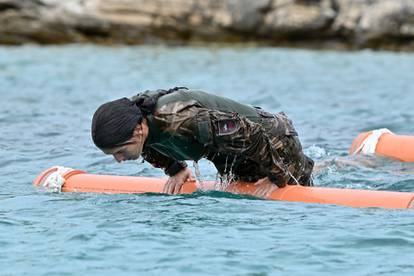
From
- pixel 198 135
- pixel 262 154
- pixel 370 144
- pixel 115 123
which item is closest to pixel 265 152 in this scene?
pixel 262 154

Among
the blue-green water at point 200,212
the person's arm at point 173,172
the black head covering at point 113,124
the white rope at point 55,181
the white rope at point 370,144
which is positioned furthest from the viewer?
the white rope at point 370,144

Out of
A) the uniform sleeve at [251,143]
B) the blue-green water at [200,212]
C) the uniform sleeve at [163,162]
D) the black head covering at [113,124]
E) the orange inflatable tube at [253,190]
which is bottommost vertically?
the blue-green water at [200,212]

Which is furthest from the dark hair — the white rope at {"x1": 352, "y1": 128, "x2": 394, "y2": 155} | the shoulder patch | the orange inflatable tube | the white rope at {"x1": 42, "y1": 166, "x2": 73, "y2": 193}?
the white rope at {"x1": 352, "y1": 128, "x2": 394, "y2": 155}

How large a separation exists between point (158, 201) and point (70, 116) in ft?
21.8

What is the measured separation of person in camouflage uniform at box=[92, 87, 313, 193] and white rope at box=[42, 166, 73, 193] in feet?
3.22

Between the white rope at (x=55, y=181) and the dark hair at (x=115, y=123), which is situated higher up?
the dark hair at (x=115, y=123)

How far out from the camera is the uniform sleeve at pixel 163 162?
698 centimetres

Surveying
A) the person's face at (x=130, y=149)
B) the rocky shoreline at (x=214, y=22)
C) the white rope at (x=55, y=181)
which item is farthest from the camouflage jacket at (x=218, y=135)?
the rocky shoreline at (x=214, y=22)

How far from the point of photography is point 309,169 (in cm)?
736

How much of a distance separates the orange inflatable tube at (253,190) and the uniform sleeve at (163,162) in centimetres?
15

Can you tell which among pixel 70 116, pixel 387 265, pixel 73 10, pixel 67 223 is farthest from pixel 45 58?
pixel 387 265

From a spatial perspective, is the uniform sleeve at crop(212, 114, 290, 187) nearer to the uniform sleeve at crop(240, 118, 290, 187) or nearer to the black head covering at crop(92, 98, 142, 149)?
the uniform sleeve at crop(240, 118, 290, 187)

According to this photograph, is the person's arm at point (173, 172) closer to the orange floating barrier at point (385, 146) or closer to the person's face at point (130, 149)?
the person's face at point (130, 149)

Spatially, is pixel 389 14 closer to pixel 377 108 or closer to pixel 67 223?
pixel 377 108
